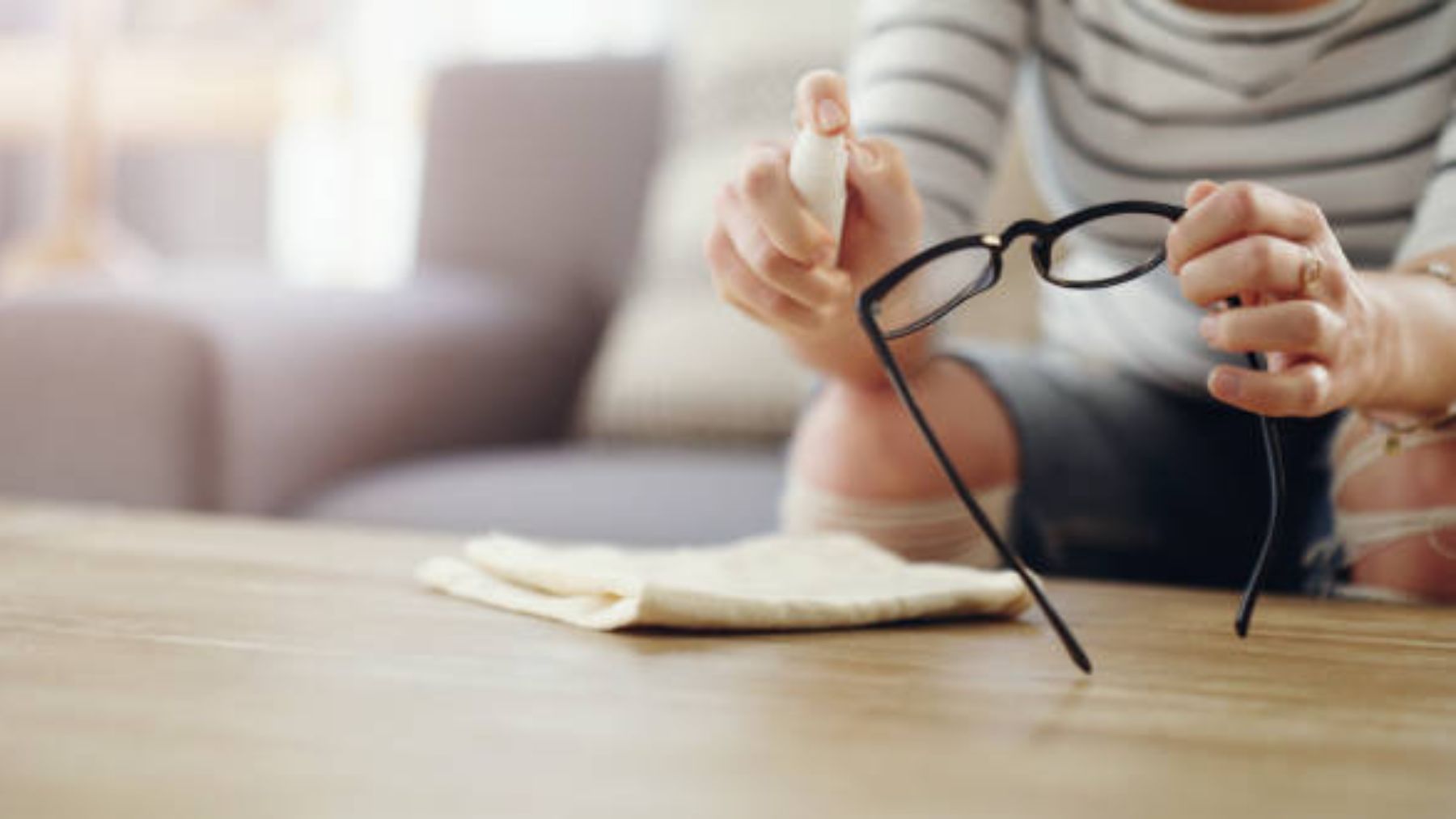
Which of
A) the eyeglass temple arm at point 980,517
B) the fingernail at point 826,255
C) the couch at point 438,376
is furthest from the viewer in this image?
the couch at point 438,376

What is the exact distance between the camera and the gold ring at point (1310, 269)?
0.53 metres

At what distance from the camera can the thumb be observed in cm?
54

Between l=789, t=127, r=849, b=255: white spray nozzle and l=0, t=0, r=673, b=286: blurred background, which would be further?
l=0, t=0, r=673, b=286: blurred background

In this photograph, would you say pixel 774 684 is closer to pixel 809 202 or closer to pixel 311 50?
pixel 809 202

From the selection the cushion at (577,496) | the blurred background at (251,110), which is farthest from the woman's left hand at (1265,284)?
the blurred background at (251,110)

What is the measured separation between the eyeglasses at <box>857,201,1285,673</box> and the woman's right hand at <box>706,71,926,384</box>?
5cm

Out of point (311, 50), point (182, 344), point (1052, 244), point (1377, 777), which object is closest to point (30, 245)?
point (311, 50)

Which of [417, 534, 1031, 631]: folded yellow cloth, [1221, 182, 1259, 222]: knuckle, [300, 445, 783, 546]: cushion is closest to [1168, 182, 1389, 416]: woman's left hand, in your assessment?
[1221, 182, 1259, 222]: knuckle

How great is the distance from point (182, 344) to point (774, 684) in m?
0.98

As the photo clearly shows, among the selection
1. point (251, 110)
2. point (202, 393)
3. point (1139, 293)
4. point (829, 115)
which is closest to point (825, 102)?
point (829, 115)

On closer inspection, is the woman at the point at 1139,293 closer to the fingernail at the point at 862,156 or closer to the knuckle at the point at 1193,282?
the fingernail at the point at 862,156

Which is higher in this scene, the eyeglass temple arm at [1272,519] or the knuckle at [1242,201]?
the knuckle at [1242,201]

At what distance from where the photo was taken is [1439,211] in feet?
2.41

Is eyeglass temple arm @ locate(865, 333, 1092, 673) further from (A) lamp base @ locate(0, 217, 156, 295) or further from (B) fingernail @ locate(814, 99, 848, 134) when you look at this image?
(A) lamp base @ locate(0, 217, 156, 295)
